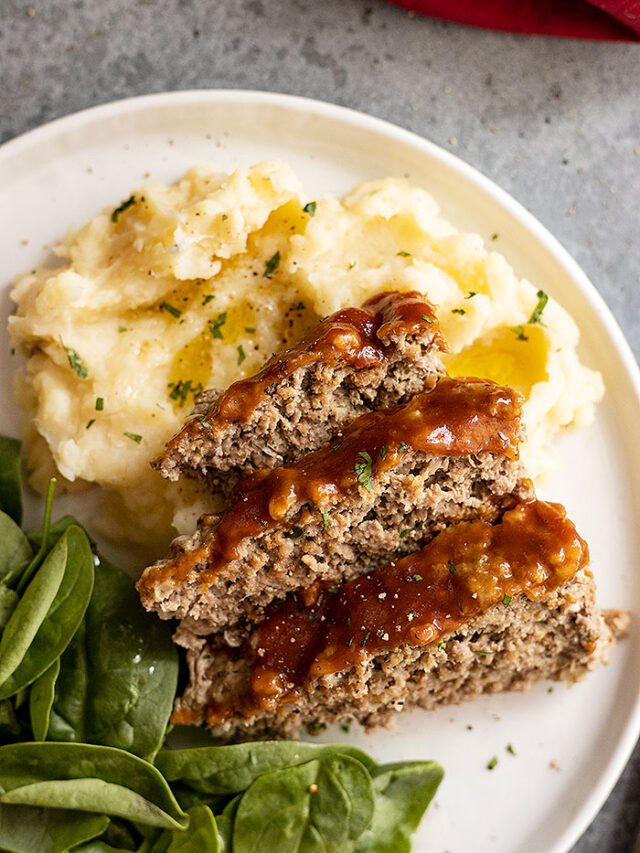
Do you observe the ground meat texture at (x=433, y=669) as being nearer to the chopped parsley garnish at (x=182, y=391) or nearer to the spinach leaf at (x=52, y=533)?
the spinach leaf at (x=52, y=533)

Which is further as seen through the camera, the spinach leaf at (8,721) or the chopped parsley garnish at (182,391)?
the chopped parsley garnish at (182,391)

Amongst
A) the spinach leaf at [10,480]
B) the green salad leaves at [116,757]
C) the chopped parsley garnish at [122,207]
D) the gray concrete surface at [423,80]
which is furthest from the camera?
the gray concrete surface at [423,80]

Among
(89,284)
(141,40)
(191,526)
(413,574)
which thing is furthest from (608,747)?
(141,40)

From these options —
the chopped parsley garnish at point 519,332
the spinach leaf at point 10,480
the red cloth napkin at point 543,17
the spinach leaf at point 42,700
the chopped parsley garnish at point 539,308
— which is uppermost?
the red cloth napkin at point 543,17

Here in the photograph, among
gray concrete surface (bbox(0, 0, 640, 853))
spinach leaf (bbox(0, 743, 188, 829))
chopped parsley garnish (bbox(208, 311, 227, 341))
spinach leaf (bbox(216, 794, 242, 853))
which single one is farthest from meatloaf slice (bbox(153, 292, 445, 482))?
gray concrete surface (bbox(0, 0, 640, 853))

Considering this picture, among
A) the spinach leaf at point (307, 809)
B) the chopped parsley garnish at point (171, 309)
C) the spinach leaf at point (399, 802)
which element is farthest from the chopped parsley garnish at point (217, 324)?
the spinach leaf at point (399, 802)
